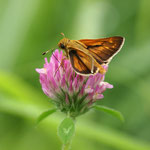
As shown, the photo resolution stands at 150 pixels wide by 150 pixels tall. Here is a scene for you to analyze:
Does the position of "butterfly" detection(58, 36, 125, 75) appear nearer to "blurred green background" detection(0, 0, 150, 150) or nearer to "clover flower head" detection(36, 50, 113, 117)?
"clover flower head" detection(36, 50, 113, 117)

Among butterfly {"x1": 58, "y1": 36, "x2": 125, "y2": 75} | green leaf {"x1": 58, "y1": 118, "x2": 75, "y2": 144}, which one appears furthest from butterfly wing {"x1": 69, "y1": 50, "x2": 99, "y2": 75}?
green leaf {"x1": 58, "y1": 118, "x2": 75, "y2": 144}

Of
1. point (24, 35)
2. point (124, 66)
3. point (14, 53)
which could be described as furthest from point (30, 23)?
point (124, 66)

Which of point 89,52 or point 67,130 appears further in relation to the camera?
point 89,52

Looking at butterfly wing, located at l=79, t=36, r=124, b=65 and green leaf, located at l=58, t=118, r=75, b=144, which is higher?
butterfly wing, located at l=79, t=36, r=124, b=65

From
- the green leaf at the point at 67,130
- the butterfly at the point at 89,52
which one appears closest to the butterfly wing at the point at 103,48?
the butterfly at the point at 89,52

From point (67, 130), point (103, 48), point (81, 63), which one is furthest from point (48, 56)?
point (67, 130)

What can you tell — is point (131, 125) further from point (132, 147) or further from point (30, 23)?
point (30, 23)

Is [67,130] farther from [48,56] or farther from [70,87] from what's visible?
[48,56]
